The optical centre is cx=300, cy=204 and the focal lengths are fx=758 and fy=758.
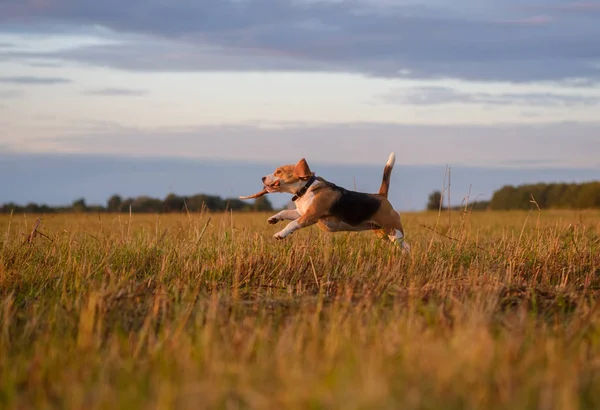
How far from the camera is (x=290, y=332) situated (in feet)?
14.7

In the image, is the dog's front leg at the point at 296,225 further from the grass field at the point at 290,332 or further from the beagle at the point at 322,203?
the grass field at the point at 290,332

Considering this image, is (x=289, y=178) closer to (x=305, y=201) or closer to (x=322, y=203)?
(x=305, y=201)

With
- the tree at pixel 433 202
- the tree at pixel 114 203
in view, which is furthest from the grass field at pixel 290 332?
the tree at pixel 433 202

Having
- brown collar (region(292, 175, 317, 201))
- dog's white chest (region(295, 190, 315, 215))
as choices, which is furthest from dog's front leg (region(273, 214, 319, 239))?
brown collar (region(292, 175, 317, 201))

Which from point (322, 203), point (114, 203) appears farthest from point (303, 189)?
point (114, 203)

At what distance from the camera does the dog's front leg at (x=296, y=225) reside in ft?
26.9

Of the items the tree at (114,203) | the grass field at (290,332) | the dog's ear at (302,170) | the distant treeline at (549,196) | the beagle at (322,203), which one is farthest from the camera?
the distant treeline at (549,196)

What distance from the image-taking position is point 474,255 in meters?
8.58

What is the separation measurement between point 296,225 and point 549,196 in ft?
97.3

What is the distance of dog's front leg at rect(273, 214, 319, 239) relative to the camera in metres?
8.19

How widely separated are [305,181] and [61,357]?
4967 millimetres

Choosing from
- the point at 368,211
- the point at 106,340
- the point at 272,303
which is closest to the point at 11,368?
the point at 106,340

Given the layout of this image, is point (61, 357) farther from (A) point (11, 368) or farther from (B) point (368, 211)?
(B) point (368, 211)

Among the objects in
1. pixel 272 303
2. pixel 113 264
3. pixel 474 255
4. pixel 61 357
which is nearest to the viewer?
pixel 61 357
